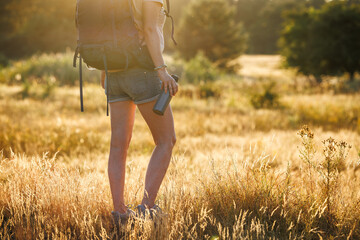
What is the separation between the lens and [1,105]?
9.13 m

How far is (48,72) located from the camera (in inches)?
714

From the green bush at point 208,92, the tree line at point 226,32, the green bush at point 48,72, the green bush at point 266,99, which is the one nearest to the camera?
the green bush at point 266,99

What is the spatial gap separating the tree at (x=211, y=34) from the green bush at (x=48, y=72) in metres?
19.8

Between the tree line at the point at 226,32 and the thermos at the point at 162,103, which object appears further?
the tree line at the point at 226,32

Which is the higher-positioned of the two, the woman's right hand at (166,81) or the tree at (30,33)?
the tree at (30,33)

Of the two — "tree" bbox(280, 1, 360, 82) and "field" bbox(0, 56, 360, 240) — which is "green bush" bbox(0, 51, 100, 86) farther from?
"tree" bbox(280, 1, 360, 82)

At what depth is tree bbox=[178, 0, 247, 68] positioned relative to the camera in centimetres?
3662

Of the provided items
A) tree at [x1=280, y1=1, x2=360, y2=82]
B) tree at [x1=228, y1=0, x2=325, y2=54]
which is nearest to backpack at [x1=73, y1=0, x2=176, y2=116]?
tree at [x1=280, y1=1, x2=360, y2=82]

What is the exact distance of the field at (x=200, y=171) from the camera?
2533 mm

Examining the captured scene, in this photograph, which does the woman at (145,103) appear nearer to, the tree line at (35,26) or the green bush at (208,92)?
the green bush at (208,92)

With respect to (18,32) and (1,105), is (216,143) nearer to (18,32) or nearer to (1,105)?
(1,105)

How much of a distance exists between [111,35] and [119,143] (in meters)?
0.79

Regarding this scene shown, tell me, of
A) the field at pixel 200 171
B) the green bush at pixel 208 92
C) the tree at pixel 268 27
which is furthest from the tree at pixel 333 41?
the tree at pixel 268 27

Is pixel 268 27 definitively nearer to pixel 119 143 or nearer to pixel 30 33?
pixel 30 33
